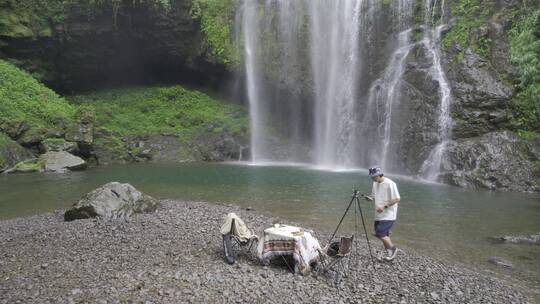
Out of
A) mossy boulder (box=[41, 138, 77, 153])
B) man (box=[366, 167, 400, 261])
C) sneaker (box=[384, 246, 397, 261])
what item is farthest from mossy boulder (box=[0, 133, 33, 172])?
sneaker (box=[384, 246, 397, 261])

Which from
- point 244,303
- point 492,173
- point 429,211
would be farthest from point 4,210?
Result: point 492,173

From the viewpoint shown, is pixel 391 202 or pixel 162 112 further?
pixel 162 112

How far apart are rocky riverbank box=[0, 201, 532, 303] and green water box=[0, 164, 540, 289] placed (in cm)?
187

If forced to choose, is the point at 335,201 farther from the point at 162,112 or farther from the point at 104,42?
the point at 104,42

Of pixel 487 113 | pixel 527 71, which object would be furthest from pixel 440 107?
pixel 527 71

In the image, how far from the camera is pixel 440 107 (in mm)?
22438

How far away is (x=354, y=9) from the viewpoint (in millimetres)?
29359

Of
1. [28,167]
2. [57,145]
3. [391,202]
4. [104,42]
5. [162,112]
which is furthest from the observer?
[162,112]

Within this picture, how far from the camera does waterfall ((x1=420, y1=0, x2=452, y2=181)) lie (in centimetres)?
2136

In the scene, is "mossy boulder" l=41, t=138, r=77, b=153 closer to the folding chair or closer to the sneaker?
the folding chair

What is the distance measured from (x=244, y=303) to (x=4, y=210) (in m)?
11.7

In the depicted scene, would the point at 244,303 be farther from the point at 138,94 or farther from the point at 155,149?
the point at 138,94

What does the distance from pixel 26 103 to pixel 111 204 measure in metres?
20.9

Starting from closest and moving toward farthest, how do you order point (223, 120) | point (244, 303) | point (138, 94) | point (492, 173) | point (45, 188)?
1. point (244, 303)
2. point (45, 188)
3. point (492, 173)
4. point (223, 120)
5. point (138, 94)
